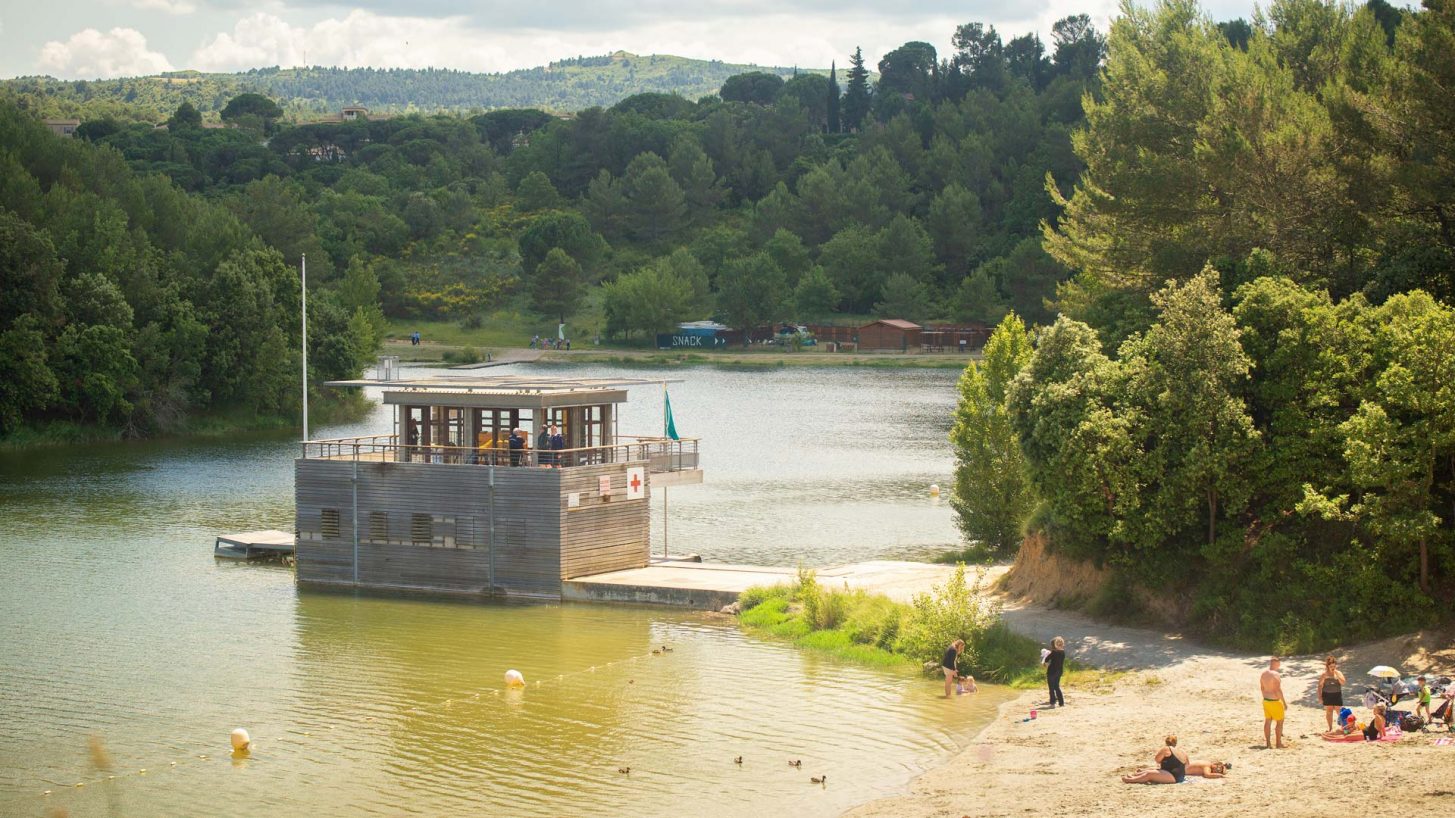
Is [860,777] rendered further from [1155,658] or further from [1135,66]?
[1135,66]

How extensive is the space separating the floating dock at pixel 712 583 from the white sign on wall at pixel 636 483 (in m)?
1.93

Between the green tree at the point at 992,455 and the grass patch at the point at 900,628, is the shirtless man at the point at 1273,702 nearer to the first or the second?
the grass patch at the point at 900,628

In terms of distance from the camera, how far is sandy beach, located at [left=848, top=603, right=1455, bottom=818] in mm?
21531

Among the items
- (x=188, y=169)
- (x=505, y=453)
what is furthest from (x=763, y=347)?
(x=505, y=453)

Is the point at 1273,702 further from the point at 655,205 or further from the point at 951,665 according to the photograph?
Result: the point at 655,205

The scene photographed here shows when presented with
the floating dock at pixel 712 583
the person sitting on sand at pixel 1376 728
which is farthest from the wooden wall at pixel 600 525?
the person sitting on sand at pixel 1376 728

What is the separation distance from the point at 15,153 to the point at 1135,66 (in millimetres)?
64953

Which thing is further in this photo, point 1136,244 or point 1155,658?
point 1136,244

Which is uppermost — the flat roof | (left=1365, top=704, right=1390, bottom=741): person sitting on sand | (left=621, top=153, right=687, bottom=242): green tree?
(left=621, top=153, right=687, bottom=242): green tree

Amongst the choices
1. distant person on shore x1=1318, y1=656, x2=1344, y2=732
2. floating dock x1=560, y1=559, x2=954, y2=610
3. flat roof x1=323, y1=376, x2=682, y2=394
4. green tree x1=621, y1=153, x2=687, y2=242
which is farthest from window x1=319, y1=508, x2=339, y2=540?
green tree x1=621, y1=153, x2=687, y2=242

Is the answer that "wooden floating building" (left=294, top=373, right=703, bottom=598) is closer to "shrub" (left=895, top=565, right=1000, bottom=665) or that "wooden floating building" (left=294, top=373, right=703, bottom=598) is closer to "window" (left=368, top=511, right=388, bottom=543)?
"window" (left=368, top=511, right=388, bottom=543)

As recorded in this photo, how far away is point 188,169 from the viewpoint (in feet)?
565

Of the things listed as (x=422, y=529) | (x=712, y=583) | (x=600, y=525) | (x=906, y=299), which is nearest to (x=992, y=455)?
(x=712, y=583)

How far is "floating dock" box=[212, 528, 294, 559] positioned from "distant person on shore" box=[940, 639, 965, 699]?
2366 cm
